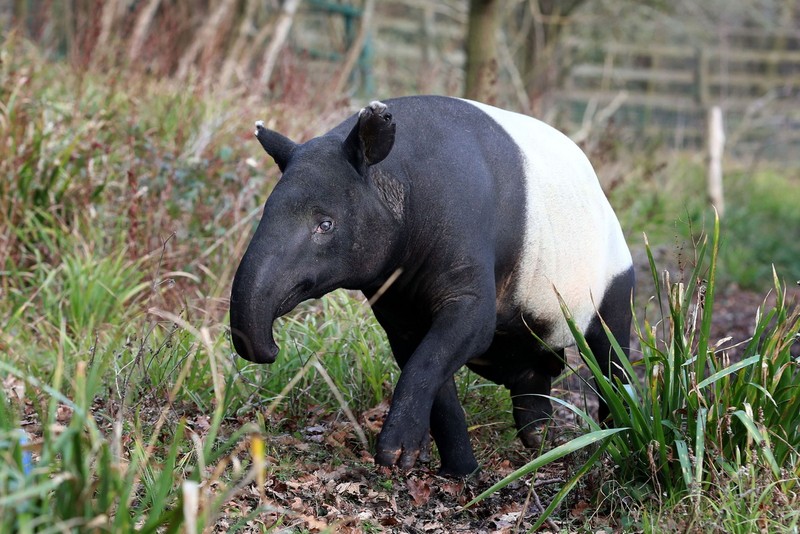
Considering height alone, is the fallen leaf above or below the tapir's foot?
below

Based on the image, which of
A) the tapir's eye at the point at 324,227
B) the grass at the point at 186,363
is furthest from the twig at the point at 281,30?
the tapir's eye at the point at 324,227

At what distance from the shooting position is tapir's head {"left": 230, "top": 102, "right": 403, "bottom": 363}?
319 centimetres

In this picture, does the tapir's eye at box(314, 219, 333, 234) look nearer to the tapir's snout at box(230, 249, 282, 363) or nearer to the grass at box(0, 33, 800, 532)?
the tapir's snout at box(230, 249, 282, 363)

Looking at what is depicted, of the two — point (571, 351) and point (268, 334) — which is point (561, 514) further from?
point (571, 351)

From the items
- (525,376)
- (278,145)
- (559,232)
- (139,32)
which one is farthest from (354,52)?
(278,145)

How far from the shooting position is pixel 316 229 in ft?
11.0

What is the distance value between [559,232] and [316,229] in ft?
3.62

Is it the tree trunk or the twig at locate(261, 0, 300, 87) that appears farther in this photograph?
the twig at locate(261, 0, 300, 87)

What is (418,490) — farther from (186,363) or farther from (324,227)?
(324,227)

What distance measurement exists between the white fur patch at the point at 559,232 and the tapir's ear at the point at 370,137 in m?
0.74

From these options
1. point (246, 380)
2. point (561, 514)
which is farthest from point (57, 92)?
point (561, 514)

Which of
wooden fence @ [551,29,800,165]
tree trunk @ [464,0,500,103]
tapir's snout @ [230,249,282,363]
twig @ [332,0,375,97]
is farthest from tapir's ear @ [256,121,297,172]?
wooden fence @ [551,29,800,165]

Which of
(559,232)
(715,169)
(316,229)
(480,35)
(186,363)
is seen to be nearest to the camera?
(316,229)

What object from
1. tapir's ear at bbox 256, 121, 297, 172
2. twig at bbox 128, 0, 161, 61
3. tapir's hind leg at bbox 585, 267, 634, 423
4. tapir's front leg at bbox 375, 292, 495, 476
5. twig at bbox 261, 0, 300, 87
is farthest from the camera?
twig at bbox 261, 0, 300, 87
